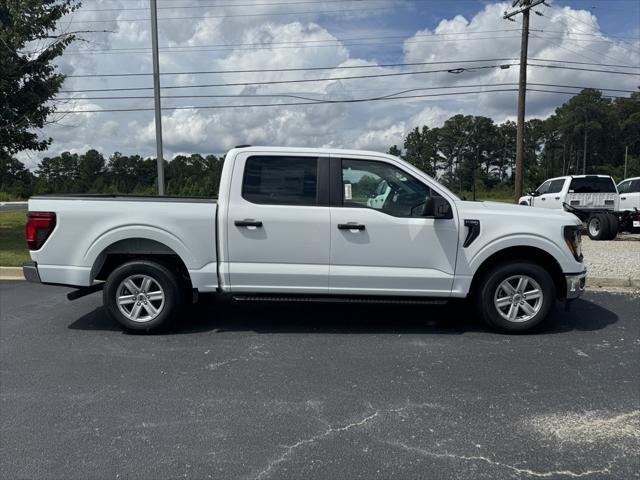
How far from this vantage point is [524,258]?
18.3 feet

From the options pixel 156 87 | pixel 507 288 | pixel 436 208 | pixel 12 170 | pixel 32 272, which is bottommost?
pixel 507 288

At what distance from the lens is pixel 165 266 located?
551 cm

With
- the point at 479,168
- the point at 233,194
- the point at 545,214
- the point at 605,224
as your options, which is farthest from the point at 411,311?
the point at 479,168

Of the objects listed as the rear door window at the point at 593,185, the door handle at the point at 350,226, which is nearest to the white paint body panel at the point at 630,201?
the rear door window at the point at 593,185

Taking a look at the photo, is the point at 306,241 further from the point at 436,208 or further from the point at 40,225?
the point at 40,225

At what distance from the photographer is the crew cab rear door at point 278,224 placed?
17.3 ft

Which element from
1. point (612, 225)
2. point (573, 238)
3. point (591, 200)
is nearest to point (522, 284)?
point (573, 238)

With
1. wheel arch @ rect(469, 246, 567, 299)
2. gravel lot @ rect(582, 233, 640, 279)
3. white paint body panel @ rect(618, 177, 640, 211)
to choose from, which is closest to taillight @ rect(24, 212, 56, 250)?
wheel arch @ rect(469, 246, 567, 299)

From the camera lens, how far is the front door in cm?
529

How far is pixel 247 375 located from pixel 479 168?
87126 millimetres

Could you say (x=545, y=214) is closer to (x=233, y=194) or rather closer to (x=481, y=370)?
(x=481, y=370)

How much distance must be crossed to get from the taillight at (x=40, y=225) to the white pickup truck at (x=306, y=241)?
1 centimetres

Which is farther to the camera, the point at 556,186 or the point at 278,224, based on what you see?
the point at 556,186

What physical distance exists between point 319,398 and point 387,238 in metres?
1.92
